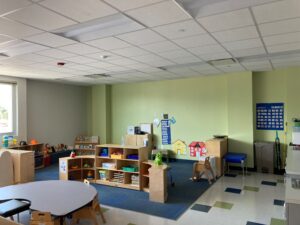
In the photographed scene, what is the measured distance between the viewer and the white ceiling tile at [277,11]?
2424 millimetres

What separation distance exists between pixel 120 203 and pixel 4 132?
4463mm

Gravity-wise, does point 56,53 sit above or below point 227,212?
above

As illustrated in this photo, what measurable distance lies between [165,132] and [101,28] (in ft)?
17.5

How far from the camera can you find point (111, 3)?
2.35m

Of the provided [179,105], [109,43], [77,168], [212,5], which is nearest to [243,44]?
[212,5]

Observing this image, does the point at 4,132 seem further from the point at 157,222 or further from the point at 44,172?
the point at 157,222

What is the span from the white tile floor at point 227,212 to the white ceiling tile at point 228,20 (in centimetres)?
280

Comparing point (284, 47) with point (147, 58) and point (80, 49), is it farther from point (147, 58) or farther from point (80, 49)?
point (80, 49)

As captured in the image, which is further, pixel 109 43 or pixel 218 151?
pixel 218 151

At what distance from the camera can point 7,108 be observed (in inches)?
272

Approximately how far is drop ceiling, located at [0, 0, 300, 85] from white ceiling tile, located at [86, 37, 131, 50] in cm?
1

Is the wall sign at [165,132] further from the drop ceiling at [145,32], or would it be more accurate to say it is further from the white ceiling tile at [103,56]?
the white ceiling tile at [103,56]

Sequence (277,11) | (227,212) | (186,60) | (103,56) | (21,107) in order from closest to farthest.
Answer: (277,11)
(227,212)
(103,56)
(186,60)
(21,107)

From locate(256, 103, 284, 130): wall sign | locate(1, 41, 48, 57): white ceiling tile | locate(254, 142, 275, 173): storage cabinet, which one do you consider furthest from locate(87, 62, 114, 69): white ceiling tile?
locate(254, 142, 275, 173): storage cabinet
